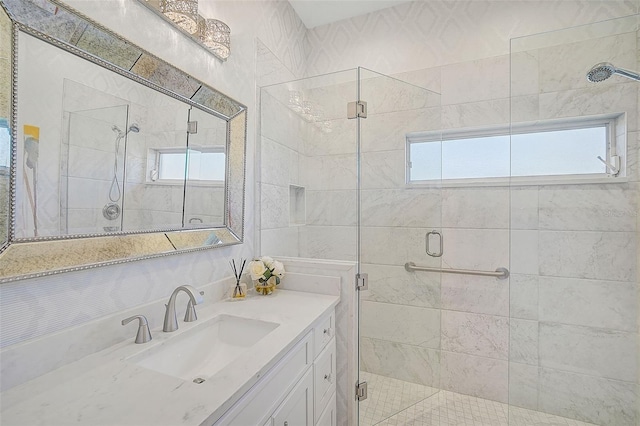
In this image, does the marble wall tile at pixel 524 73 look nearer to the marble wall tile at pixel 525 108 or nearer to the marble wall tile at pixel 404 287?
the marble wall tile at pixel 525 108

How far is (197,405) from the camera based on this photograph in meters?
0.72

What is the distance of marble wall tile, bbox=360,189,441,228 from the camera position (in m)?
2.00

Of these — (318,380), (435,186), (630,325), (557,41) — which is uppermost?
(557,41)

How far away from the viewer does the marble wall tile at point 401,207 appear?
78.9 inches

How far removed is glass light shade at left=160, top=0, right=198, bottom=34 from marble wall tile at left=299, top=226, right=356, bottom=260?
4.41 ft

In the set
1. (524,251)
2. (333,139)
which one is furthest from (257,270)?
(524,251)

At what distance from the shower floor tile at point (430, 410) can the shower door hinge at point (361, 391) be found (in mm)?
37

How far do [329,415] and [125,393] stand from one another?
1.15 meters

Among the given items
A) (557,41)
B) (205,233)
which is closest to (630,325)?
(557,41)

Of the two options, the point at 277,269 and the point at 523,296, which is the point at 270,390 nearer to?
the point at 277,269

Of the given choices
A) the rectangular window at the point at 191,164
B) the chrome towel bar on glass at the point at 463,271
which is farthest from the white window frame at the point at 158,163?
the chrome towel bar on glass at the point at 463,271

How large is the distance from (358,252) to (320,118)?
1.00 metres

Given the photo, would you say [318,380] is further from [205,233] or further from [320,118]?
[320,118]

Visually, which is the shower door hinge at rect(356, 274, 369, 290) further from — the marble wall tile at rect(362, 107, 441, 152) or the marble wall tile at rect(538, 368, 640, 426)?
the marble wall tile at rect(538, 368, 640, 426)
